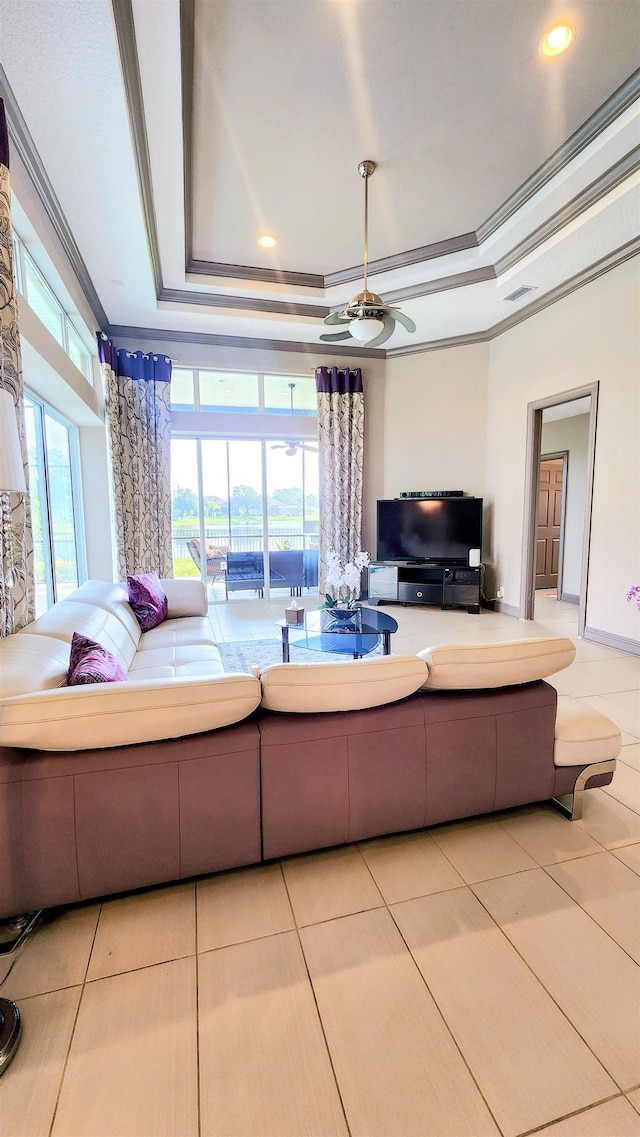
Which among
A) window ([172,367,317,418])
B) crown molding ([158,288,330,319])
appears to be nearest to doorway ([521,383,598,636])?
crown molding ([158,288,330,319])

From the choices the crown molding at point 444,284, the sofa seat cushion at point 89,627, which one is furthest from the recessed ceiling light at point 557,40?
the sofa seat cushion at point 89,627

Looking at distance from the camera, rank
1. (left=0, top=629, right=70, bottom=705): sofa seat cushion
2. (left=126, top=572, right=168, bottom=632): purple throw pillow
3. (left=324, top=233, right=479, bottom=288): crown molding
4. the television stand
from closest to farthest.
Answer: (left=0, top=629, right=70, bottom=705): sofa seat cushion, (left=126, top=572, right=168, bottom=632): purple throw pillow, (left=324, top=233, right=479, bottom=288): crown molding, the television stand

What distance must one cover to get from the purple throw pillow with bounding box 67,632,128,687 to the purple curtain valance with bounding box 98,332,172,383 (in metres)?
4.28

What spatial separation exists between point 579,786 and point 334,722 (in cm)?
111

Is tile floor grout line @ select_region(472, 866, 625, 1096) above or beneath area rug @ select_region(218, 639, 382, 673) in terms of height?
beneath

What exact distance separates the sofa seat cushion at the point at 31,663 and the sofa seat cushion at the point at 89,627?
97mm

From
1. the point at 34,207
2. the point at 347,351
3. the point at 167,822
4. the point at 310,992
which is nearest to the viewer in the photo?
the point at 310,992

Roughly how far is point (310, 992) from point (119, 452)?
5.17 m

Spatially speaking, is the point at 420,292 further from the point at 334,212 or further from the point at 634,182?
the point at 634,182

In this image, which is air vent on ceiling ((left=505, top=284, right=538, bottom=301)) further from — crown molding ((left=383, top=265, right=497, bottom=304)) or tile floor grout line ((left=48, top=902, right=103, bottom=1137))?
tile floor grout line ((left=48, top=902, right=103, bottom=1137))

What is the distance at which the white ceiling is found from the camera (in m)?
2.18

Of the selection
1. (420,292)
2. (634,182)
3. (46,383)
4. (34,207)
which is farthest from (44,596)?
(634,182)

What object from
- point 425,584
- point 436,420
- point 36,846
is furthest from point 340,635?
point 436,420

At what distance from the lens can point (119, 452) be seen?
5281 mm
